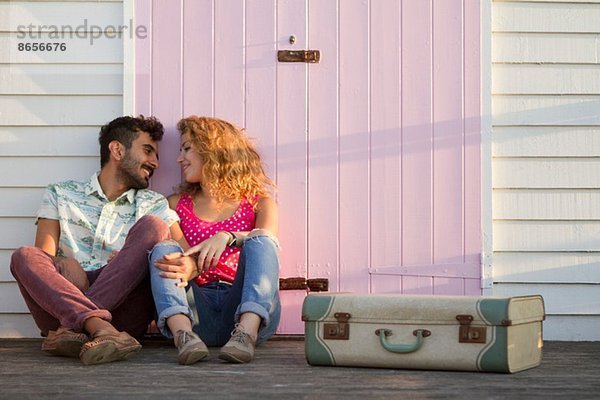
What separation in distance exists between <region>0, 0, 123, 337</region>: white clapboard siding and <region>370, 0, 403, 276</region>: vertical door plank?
1059 millimetres

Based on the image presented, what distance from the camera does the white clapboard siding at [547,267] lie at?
4.17 meters

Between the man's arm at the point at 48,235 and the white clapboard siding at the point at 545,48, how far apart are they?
192cm

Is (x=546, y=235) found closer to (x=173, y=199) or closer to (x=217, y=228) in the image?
(x=217, y=228)

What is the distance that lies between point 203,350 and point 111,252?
87 cm

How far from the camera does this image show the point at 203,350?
10.8 feet

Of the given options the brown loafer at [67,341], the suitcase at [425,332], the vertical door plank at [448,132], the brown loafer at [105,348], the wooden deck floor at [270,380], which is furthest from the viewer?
the vertical door plank at [448,132]

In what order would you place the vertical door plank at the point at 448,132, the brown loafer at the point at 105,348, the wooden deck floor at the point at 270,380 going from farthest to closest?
the vertical door plank at the point at 448,132
the brown loafer at the point at 105,348
the wooden deck floor at the point at 270,380

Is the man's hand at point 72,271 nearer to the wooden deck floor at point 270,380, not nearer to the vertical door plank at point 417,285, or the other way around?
the wooden deck floor at point 270,380

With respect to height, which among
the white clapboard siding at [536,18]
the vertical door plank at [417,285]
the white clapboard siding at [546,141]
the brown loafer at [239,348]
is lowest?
the brown loafer at [239,348]

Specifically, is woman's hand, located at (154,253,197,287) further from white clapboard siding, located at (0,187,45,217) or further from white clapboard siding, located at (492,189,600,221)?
white clapboard siding, located at (492,189,600,221)

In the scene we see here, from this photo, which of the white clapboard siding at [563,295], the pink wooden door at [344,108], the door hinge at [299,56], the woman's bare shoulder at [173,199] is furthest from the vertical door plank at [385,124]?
the woman's bare shoulder at [173,199]

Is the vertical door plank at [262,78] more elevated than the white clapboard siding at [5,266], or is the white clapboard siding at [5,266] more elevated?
the vertical door plank at [262,78]

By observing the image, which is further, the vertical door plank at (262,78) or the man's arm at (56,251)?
the vertical door plank at (262,78)

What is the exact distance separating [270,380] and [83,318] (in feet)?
2.40
